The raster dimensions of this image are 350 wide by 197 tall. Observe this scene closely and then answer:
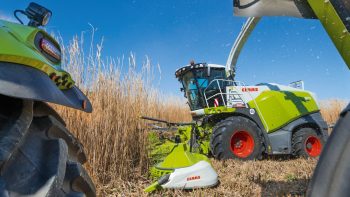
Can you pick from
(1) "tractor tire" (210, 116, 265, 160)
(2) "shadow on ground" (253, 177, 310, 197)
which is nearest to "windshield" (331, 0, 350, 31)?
(2) "shadow on ground" (253, 177, 310, 197)

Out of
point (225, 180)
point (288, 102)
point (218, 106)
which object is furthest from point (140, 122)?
point (288, 102)

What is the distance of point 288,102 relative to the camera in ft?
23.4

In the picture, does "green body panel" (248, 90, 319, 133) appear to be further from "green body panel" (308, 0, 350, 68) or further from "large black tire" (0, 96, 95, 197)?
"large black tire" (0, 96, 95, 197)

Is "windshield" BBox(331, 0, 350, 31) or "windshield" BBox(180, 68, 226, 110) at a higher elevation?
"windshield" BBox(180, 68, 226, 110)

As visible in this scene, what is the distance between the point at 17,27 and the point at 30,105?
26 cm

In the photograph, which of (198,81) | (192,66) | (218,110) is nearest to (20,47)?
(218,110)

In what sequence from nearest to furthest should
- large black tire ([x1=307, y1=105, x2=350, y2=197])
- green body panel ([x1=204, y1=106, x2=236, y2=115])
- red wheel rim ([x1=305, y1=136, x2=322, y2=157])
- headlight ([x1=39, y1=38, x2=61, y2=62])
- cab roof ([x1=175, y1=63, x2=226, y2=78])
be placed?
large black tire ([x1=307, y1=105, x2=350, y2=197])
headlight ([x1=39, y1=38, x2=61, y2=62])
green body panel ([x1=204, y1=106, x2=236, y2=115])
cab roof ([x1=175, y1=63, x2=226, y2=78])
red wheel rim ([x1=305, y1=136, x2=322, y2=157])

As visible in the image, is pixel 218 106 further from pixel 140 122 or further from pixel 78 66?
pixel 78 66

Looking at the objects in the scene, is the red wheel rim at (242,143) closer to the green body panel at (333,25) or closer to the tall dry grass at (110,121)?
the tall dry grass at (110,121)

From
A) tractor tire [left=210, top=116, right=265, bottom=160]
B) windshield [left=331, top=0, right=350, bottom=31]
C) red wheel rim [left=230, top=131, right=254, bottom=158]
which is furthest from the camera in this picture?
red wheel rim [left=230, top=131, right=254, bottom=158]

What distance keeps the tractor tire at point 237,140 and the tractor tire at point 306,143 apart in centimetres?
77

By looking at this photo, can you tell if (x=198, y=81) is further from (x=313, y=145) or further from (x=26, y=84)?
(x=26, y=84)

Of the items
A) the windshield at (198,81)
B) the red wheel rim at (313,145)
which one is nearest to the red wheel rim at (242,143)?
the windshield at (198,81)

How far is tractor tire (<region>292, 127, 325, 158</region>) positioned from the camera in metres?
6.77
